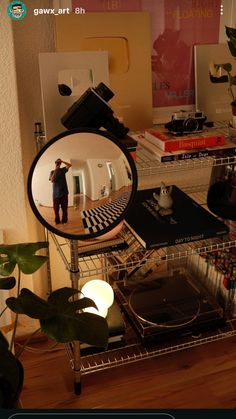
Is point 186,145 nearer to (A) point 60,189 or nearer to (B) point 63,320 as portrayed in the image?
(A) point 60,189

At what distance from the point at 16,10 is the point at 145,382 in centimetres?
121

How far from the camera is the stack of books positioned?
142 centimetres

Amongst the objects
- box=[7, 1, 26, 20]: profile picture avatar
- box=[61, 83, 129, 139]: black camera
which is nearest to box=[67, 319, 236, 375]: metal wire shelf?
box=[61, 83, 129, 139]: black camera

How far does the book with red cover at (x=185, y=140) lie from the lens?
1.43 metres

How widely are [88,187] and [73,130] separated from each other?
161 millimetres

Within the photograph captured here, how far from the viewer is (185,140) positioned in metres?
1.43

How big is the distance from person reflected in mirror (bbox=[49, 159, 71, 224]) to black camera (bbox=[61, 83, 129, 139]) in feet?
0.41

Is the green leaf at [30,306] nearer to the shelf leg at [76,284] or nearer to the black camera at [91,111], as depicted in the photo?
the shelf leg at [76,284]

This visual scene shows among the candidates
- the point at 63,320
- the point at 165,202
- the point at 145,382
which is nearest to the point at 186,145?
the point at 165,202

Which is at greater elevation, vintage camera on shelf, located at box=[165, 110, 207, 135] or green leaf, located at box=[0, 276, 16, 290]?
vintage camera on shelf, located at box=[165, 110, 207, 135]

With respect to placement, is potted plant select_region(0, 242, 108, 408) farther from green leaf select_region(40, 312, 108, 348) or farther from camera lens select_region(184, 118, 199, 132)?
camera lens select_region(184, 118, 199, 132)

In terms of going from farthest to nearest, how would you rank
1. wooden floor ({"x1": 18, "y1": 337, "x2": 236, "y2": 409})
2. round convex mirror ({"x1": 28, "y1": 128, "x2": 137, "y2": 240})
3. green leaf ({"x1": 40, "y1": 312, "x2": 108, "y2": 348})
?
wooden floor ({"x1": 18, "y1": 337, "x2": 236, "y2": 409}), round convex mirror ({"x1": 28, "y1": 128, "x2": 137, "y2": 240}), green leaf ({"x1": 40, "y1": 312, "x2": 108, "y2": 348})
